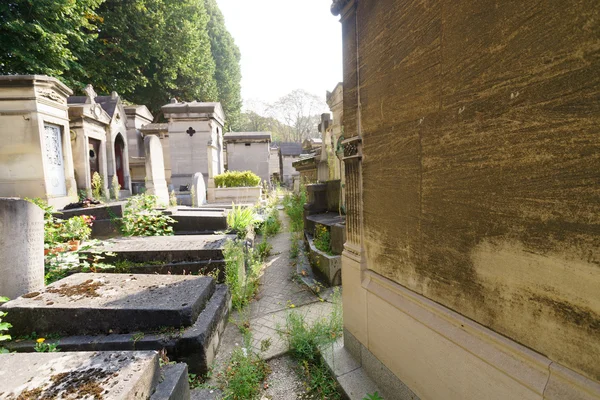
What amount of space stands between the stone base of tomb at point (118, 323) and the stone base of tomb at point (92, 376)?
67 cm

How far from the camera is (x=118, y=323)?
2660mm

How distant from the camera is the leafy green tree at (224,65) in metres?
30.9

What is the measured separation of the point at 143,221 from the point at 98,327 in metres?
3.31

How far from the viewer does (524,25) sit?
1.17 meters

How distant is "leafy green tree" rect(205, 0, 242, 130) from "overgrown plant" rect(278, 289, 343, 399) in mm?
28933

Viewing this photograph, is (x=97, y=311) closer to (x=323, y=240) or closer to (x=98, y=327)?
(x=98, y=327)

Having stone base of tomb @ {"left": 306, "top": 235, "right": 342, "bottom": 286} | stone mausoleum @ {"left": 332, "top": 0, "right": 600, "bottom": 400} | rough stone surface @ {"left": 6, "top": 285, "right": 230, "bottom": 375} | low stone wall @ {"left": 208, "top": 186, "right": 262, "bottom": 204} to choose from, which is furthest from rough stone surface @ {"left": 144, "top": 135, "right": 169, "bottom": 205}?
stone mausoleum @ {"left": 332, "top": 0, "right": 600, "bottom": 400}

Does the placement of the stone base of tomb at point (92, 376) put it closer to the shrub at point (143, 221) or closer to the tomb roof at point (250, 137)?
the shrub at point (143, 221)

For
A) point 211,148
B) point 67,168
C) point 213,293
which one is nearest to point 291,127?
point 211,148

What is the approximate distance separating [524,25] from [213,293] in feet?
12.0

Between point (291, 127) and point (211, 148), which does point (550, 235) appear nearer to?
point (211, 148)

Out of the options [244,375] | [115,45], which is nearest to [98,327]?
[244,375]

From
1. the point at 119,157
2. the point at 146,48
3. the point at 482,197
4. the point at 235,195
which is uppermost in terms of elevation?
the point at 146,48

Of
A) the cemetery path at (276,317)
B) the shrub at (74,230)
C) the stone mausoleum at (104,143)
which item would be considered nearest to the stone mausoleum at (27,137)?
the stone mausoleum at (104,143)
